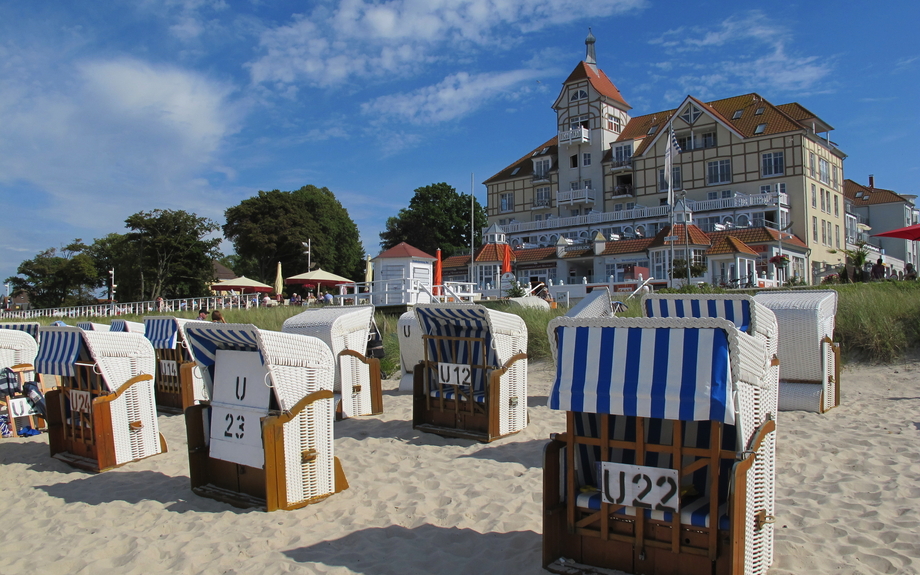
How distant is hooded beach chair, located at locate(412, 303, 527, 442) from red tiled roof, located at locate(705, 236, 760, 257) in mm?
29025

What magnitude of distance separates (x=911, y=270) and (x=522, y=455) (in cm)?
2434

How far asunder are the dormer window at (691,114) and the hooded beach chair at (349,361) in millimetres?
41714

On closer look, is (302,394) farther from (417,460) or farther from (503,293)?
(503,293)

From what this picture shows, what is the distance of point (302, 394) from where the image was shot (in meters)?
5.15

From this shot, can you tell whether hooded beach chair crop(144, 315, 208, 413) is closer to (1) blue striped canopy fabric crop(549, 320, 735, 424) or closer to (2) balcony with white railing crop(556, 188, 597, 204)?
(1) blue striped canopy fabric crop(549, 320, 735, 424)

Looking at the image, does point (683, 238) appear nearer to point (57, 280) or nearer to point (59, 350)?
point (59, 350)

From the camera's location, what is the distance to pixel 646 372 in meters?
3.24

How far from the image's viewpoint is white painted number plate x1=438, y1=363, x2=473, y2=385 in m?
7.23

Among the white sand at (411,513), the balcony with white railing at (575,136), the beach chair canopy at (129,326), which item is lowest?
the white sand at (411,513)

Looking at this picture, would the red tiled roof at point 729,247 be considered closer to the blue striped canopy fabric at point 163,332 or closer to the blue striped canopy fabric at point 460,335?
the blue striped canopy fabric at point 460,335

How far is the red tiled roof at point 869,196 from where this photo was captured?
6247cm

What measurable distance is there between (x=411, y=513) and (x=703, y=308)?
12.0 ft

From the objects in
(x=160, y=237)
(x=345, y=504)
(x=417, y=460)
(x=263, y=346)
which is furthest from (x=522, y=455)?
(x=160, y=237)

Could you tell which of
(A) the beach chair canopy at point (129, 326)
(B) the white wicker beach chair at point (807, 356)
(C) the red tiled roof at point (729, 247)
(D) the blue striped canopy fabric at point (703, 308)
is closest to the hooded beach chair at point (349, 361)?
(A) the beach chair canopy at point (129, 326)
